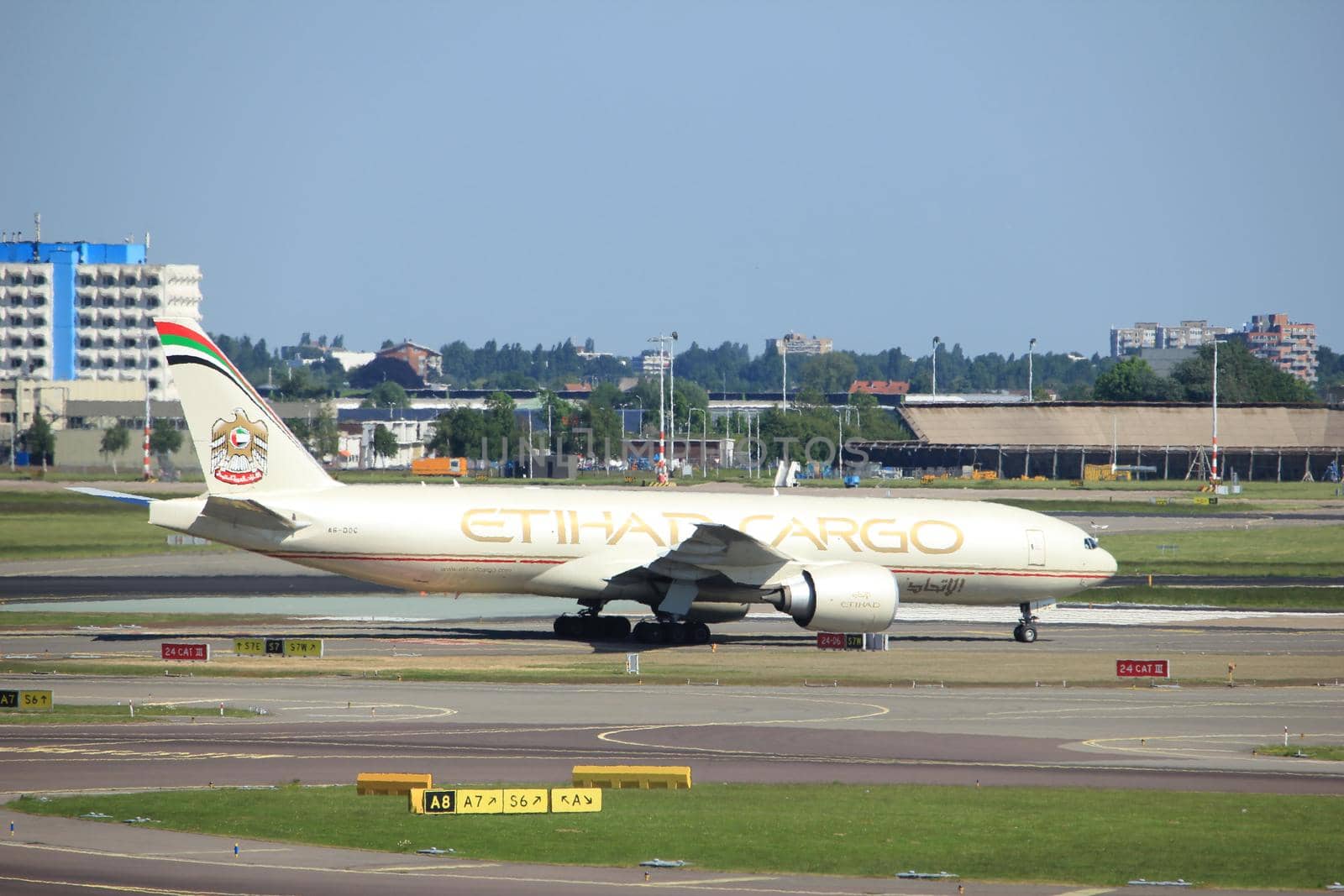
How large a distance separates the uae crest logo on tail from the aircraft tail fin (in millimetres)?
22

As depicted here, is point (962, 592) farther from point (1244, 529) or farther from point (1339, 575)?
point (1244, 529)

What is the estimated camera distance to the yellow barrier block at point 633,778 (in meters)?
24.1

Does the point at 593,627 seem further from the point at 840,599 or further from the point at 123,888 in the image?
the point at 123,888

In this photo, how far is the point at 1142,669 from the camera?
1497 inches

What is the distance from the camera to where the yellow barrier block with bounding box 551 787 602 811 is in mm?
22344

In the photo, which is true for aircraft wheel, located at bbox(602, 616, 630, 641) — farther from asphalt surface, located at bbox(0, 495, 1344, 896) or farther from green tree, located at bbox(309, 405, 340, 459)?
green tree, located at bbox(309, 405, 340, 459)

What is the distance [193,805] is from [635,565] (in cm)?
2249

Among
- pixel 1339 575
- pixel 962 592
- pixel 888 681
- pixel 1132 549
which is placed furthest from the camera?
pixel 1132 549

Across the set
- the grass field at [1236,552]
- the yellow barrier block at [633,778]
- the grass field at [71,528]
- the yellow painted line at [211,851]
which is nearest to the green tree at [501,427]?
the grass field at [71,528]

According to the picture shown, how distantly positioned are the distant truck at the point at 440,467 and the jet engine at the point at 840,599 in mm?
107536

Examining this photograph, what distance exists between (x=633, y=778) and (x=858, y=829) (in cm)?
426

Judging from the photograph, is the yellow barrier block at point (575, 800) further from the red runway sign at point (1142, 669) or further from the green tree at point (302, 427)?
the green tree at point (302, 427)

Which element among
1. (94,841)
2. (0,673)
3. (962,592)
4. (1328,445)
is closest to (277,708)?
(0,673)

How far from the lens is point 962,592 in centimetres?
4731
